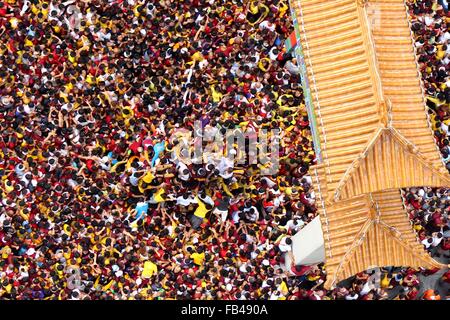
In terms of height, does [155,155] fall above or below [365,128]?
above

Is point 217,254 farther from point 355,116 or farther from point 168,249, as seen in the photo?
point 355,116

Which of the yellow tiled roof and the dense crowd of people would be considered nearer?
the yellow tiled roof

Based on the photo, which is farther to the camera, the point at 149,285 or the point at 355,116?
the point at 149,285

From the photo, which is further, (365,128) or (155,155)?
(155,155)

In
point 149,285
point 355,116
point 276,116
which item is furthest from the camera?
point 276,116

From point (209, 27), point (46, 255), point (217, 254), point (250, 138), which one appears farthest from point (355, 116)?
point (46, 255)

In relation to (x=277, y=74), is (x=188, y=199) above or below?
below

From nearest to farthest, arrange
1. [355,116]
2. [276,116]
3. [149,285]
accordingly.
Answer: [355,116] < [149,285] < [276,116]

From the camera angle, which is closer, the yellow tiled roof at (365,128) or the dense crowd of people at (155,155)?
the yellow tiled roof at (365,128)
